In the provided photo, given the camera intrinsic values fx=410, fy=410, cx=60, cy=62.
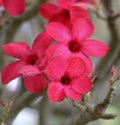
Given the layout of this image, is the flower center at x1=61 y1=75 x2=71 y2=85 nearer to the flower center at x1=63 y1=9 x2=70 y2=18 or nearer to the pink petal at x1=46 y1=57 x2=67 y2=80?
the pink petal at x1=46 y1=57 x2=67 y2=80

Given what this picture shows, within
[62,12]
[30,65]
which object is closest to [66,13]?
[62,12]

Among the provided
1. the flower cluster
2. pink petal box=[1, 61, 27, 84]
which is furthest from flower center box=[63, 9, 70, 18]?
pink petal box=[1, 61, 27, 84]

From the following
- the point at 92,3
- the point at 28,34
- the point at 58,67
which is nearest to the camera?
the point at 58,67

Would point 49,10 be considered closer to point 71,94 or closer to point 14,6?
Answer: point 14,6

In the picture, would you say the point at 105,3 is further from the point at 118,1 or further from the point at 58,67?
the point at 58,67

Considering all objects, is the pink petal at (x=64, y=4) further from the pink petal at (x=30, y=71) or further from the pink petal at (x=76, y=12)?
the pink petal at (x=30, y=71)

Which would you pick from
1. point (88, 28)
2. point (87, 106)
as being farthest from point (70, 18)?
point (87, 106)

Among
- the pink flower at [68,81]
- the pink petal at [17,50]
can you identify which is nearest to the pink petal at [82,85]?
the pink flower at [68,81]
